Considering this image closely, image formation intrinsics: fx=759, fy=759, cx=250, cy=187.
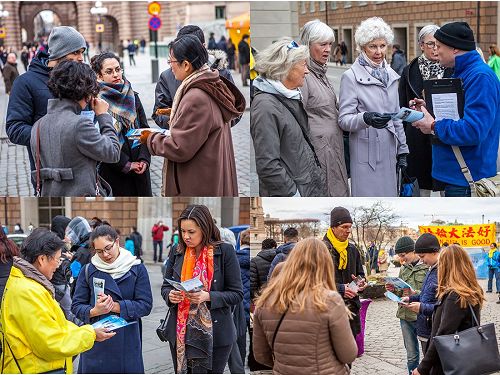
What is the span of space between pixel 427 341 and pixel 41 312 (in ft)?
6.30

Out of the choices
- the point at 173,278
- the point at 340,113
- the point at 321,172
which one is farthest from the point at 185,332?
the point at 340,113

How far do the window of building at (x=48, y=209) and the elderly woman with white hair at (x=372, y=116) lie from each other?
1487 millimetres

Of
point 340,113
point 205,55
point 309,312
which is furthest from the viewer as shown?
point 340,113

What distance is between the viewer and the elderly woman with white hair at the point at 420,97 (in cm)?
408

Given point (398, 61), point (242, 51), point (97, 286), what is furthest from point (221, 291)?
point (242, 51)

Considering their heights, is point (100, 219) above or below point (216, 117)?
below

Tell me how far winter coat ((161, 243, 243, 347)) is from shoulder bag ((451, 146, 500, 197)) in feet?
3.95

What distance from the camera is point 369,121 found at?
368cm

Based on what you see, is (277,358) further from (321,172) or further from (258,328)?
(321,172)

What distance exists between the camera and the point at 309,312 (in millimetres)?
2969

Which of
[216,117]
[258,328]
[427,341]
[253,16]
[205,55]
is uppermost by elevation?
[253,16]

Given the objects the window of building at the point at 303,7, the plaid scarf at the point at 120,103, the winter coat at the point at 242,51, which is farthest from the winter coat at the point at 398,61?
the winter coat at the point at 242,51

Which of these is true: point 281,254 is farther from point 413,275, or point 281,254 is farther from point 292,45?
point 292,45

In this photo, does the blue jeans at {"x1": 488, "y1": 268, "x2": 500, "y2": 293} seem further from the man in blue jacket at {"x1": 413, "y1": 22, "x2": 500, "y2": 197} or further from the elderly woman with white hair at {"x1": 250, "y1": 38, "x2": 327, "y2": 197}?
the elderly woman with white hair at {"x1": 250, "y1": 38, "x2": 327, "y2": 197}
